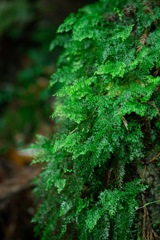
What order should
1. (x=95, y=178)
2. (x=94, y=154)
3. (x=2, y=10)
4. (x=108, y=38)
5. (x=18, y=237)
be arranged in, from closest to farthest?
(x=94, y=154), (x=95, y=178), (x=108, y=38), (x=18, y=237), (x=2, y=10)

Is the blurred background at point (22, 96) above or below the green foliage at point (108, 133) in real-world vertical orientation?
above

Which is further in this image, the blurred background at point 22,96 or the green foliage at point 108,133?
the blurred background at point 22,96

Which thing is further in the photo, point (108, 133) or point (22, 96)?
point (22, 96)

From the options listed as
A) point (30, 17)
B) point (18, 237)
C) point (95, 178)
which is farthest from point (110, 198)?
point (30, 17)

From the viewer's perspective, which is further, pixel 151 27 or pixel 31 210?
pixel 31 210

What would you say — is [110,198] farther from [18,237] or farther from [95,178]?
[18,237]
